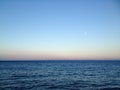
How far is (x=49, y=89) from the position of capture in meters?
23.3

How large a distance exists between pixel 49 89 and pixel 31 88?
102 inches

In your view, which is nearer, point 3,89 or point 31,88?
point 3,89

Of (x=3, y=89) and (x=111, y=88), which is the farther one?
(x=111, y=88)

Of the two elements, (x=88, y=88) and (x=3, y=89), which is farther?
(x=88, y=88)

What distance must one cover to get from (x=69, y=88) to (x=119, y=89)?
6.85m

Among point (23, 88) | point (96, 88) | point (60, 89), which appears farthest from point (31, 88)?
point (96, 88)

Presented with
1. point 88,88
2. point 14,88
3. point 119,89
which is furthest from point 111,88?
point 14,88

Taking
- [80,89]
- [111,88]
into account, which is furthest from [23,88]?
[111,88]

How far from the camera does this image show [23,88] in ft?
77.5

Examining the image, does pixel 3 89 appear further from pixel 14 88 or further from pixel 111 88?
pixel 111 88

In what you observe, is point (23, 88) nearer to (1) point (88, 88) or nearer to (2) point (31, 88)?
(2) point (31, 88)

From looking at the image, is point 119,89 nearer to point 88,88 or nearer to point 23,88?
point 88,88

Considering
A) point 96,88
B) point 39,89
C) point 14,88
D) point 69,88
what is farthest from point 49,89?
point 96,88

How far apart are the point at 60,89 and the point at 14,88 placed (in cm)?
624
